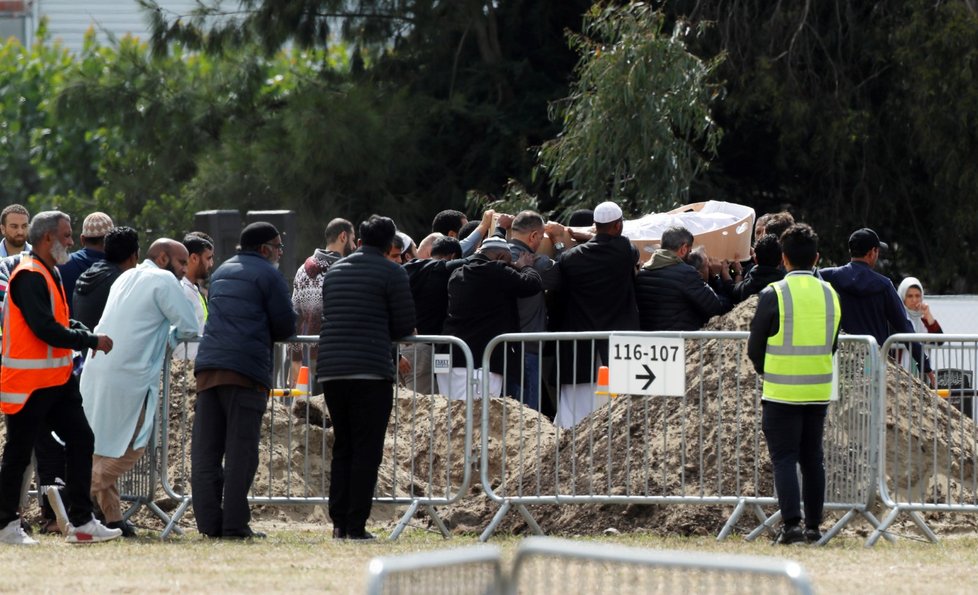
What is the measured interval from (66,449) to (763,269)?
4699 millimetres

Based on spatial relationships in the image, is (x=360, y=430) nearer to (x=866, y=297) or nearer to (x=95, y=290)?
(x=95, y=290)

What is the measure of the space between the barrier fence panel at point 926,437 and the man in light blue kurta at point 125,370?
4187mm

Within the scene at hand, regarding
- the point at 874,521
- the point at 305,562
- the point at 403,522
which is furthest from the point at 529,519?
the point at 874,521

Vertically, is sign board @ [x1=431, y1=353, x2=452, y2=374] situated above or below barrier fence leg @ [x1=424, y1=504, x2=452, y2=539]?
above

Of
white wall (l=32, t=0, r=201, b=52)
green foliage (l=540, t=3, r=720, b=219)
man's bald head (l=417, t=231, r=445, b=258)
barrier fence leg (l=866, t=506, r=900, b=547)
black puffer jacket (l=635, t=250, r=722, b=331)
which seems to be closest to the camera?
barrier fence leg (l=866, t=506, r=900, b=547)

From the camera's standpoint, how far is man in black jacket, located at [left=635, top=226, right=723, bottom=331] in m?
11.7

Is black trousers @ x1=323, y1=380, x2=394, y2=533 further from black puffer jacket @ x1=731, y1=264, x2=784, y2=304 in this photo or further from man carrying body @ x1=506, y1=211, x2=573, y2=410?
black puffer jacket @ x1=731, y1=264, x2=784, y2=304

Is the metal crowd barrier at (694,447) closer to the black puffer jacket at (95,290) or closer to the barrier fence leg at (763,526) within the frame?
the barrier fence leg at (763,526)

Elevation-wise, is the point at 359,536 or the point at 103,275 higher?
the point at 103,275

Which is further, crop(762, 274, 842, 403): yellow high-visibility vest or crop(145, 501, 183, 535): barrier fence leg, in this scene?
crop(145, 501, 183, 535): barrier fence leg

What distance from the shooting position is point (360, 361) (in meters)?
9.90

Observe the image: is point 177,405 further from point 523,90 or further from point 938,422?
point 523,90

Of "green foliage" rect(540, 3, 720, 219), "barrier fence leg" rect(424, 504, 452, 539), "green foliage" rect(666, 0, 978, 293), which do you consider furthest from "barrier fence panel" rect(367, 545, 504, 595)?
"green foliage" rect(666, 0, 978, 293)

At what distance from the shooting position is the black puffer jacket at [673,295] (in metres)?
11.7
